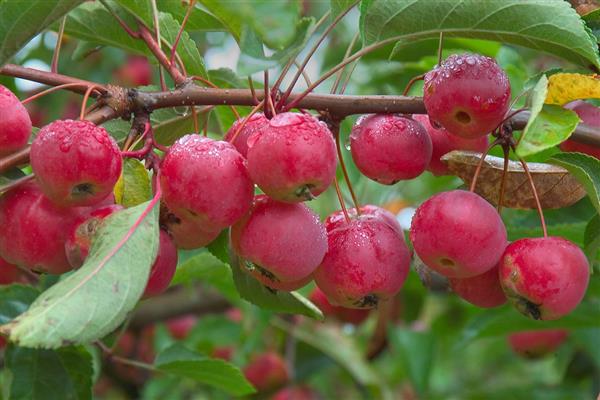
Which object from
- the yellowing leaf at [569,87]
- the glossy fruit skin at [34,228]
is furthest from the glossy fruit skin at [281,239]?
the yellowing leaf at [569,87]

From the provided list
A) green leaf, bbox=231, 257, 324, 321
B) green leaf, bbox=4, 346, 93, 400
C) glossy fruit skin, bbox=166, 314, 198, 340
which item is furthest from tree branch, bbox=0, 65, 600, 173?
glossy fruit skin, bbox=166, 314, 198, 340

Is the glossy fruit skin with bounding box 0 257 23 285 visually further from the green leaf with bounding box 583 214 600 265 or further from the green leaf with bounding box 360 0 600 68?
the green leaf with bounding box 583 214 600 265

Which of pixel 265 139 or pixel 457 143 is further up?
pixel 265 139

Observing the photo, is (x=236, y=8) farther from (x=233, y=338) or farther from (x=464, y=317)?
(x=464, y=317)

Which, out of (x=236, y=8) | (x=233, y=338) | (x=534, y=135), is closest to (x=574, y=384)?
(x=233, y=338)

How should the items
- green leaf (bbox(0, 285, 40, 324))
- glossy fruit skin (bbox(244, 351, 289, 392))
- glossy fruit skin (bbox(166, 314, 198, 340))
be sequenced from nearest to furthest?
green leaf (bbox(0, 285, 40, 324)), glossy fruit skin (bbox(244, 351, 289, 392)), glossy fruit skin (bbox(166, 314, 198, 340))
